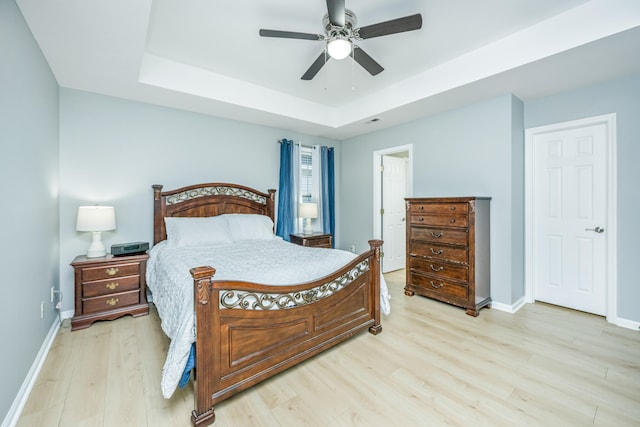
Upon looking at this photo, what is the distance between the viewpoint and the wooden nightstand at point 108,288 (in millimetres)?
2684

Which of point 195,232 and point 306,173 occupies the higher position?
point 306,173

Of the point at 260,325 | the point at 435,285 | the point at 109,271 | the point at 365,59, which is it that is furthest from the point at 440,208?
the point at 109,271

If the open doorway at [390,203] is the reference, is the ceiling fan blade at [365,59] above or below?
above

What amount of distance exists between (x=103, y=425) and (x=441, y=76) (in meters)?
3.97

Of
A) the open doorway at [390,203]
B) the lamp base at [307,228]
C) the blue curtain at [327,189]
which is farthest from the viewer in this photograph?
the blue curtain at [327,189]

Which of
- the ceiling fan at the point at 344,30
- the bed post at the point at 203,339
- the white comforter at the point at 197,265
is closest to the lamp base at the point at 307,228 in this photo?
the white comforter at the point at 197,265

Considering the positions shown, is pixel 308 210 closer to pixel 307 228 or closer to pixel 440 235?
pixel 307 228

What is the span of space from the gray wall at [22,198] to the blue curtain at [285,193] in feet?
8.67

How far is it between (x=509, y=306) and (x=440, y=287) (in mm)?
739

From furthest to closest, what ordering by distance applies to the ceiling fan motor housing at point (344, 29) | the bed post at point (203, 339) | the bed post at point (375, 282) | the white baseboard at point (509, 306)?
1. the white baseboard at point (509, 306)
2. the bed post at point (375, 282)
3. the ceiling fan motor housing at point (344, 29)
4. the bed post at point (203, 339)

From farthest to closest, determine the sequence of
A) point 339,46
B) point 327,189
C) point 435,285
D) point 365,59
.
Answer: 1. point 327,189
2. point 435,285
3. point 365,59
4. point 339,46

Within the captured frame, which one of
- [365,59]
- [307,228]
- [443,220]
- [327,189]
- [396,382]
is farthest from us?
[327,189]

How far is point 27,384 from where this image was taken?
1.79m

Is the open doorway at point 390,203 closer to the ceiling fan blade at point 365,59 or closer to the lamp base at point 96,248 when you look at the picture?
the ceiling fan blade at point 365,59
